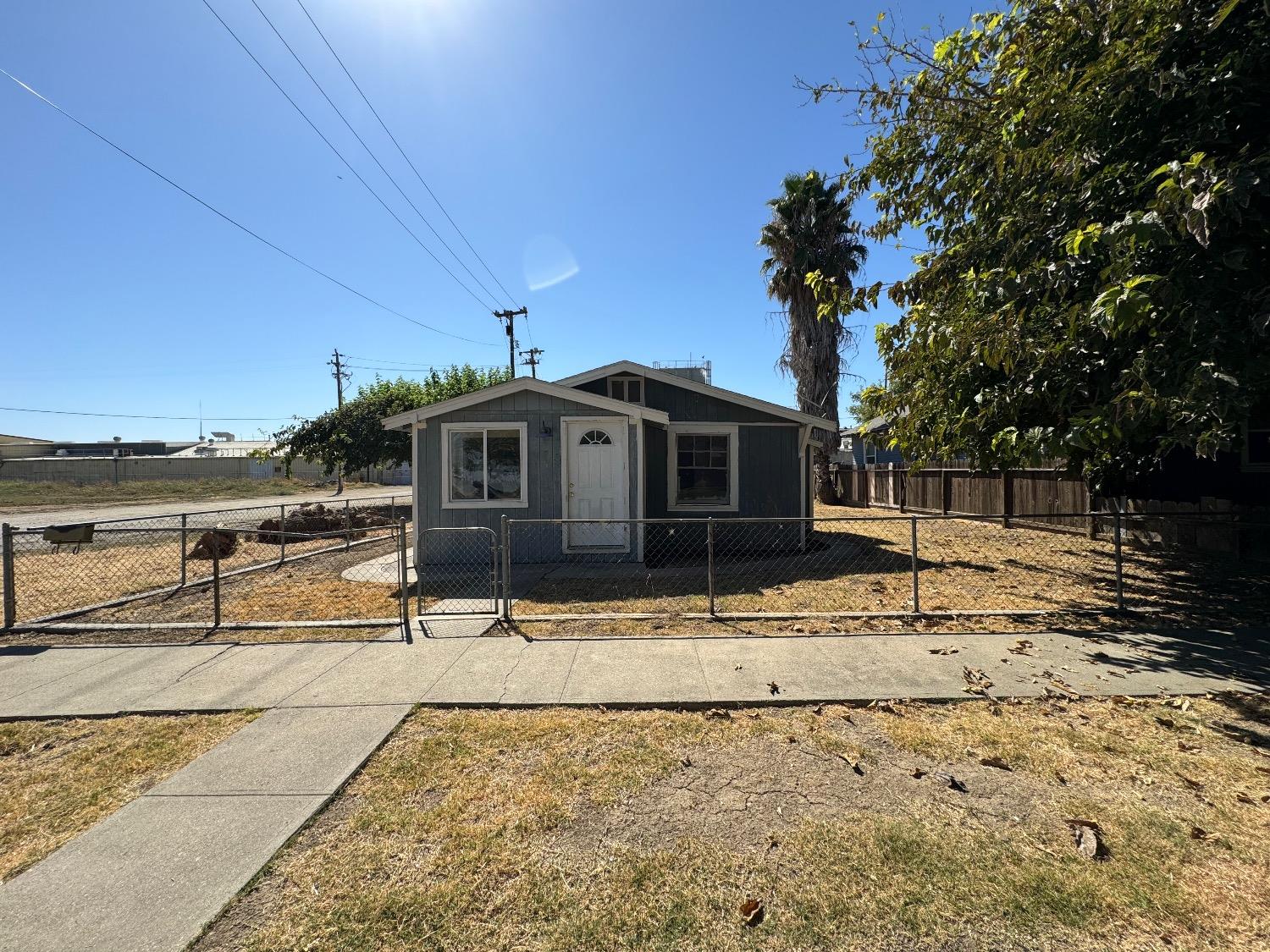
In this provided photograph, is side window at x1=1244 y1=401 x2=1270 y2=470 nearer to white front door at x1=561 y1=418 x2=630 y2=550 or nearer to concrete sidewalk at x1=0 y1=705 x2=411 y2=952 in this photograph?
white front door at x1=561 y1=418 x2=630 y2=550

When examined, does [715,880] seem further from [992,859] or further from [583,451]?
[583,451]

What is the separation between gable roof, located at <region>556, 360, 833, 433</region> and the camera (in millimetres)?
11570

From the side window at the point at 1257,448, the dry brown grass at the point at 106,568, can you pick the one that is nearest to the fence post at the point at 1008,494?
the side window at the point at 1257,448

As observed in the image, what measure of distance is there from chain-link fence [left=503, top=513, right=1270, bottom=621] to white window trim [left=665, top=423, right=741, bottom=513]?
0.46 metres

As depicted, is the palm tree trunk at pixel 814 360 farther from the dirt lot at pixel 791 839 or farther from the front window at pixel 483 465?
the dirt lot at pixel 791 839

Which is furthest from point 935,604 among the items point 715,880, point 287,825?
point 287,825

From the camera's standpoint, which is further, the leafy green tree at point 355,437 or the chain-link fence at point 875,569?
the leafy green tree at point 355,437

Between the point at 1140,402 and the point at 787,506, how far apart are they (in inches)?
276

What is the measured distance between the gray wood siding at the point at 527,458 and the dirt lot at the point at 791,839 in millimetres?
6191

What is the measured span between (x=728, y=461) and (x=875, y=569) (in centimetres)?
351

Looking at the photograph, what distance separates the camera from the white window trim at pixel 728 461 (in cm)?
1180

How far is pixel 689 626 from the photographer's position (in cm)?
641

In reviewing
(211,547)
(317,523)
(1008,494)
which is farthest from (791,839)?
(317,523)

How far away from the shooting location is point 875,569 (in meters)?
10.1
